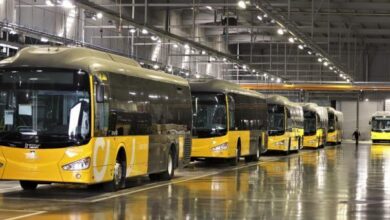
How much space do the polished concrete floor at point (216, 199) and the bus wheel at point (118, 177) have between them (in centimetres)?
23

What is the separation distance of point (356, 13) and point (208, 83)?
18.8 metres

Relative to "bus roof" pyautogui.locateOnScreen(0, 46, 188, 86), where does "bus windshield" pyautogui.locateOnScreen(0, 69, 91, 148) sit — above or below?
below

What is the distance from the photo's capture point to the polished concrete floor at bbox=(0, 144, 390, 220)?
14367mm

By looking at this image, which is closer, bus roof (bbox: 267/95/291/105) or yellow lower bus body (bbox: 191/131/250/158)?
yellow lower bus body (bbox: 191/131/250/158)

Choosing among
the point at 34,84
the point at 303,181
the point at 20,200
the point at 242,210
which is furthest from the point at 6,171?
the point at 303,181

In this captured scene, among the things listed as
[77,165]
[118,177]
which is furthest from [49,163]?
[118,177]

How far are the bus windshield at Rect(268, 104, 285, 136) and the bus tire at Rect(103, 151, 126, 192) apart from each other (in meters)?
23.8

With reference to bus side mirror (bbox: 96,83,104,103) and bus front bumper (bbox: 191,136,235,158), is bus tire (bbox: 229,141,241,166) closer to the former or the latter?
bus front bumper (bbox: 191,136,235,158)

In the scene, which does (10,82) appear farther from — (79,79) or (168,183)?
(168,183)

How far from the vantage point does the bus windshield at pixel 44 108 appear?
55.0 ft

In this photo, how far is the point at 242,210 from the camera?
596 inches

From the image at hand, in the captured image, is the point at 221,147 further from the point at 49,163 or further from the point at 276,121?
the point at 276,121

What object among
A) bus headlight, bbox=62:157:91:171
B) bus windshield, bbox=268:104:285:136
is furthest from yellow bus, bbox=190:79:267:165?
bus headlight, bbox=62:157:91:171

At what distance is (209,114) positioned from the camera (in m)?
29.2
